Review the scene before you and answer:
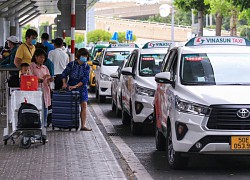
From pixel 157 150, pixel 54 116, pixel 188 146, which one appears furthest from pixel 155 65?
Answer: pixel 188 146

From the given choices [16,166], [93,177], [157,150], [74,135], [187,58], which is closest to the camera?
[93,177]

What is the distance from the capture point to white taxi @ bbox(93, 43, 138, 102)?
25.2m

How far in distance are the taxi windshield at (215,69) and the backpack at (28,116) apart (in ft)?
8.61

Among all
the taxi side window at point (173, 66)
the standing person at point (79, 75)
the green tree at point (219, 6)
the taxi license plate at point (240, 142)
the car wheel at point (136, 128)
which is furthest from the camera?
the green tree at point (219, 6)

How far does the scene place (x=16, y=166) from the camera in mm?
11508

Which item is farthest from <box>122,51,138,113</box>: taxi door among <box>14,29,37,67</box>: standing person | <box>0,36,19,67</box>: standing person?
<box>0,36,19,67</box>: standing person

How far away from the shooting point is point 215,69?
1220 cm

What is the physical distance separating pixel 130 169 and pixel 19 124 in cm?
239

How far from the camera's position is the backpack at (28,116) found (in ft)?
43.3

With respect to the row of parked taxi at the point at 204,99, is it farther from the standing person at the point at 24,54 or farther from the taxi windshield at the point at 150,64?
the standing person at the point at 24,54

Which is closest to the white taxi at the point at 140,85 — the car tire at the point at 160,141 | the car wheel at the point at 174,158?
the car tire at the point at 160,141

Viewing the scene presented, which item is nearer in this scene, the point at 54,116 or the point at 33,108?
the point at 33,108

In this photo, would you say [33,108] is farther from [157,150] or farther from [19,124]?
[157,150]

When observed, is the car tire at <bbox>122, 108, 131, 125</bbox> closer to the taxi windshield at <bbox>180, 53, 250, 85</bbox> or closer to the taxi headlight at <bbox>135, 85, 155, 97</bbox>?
the taxi headlight at <bbox>135, 85, 155, 97</bbox>
